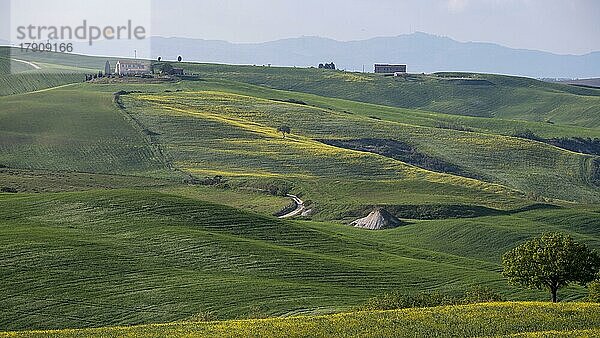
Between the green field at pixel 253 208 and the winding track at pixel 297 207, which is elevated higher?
the green field at pixel 253 208

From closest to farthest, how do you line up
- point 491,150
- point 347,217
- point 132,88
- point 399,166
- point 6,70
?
point 347,217
point 399,166
point 491,150
point 132,88
point 6,70

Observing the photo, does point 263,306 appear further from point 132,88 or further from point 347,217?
point 132,88

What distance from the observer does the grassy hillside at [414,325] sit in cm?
3394

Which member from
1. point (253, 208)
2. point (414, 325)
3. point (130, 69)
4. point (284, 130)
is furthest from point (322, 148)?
point (414, 325)

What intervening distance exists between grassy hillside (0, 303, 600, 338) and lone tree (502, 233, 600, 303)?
8.01 meters

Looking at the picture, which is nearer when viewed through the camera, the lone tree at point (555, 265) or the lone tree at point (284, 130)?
the lone tree at point (555, 265)

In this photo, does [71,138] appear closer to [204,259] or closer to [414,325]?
[204,259]

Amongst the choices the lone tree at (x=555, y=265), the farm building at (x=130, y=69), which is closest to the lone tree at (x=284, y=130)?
the farm building at (x=130, y=69)

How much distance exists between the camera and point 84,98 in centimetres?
14825

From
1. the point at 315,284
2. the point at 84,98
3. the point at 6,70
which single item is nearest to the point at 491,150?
the point at 84,98

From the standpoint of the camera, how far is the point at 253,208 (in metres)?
90.8

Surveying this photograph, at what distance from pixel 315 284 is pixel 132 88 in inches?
4577

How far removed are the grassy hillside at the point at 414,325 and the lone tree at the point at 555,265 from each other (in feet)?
26.3

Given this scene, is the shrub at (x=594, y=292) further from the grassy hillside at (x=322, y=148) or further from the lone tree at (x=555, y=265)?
the grassy hillside at (x=322, y=148)
